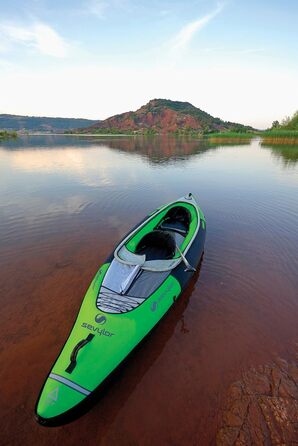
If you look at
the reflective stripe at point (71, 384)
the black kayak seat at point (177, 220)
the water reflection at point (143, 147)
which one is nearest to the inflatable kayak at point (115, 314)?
the reflective stripe at point (71, 384)

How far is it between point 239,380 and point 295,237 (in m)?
8.40

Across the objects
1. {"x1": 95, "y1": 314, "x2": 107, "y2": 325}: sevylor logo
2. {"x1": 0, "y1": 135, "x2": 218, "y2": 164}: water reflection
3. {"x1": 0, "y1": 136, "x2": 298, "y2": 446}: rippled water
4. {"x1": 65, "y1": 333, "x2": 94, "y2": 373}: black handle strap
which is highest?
{"x1": 0, "y1": 135, "x2": 218, "y2": 164}: water reflection

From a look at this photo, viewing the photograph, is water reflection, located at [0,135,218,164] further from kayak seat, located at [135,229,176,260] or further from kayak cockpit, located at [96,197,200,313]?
kayak seat, located at [135,229,176,260]

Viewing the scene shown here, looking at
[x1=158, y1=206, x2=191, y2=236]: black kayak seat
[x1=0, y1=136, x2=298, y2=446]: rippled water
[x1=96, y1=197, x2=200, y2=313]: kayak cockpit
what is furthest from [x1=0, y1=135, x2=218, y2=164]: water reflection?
[x1=96, y1=197, x2=200, y2=313]: kayak cockpit

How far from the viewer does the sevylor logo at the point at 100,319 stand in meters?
4.56

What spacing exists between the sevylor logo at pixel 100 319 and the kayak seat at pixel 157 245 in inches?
119

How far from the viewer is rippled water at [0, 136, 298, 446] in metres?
3.98

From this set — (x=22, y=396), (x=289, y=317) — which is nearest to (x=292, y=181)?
(x=289, y=317)

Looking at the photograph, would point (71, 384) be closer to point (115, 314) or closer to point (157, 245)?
point (115, 314)

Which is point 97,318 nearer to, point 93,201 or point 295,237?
point 295,237

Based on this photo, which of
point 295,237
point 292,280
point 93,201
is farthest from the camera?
point 93,201

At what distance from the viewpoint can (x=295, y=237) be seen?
1051cm

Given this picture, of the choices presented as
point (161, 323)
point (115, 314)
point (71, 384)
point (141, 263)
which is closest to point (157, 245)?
point (141, 263)

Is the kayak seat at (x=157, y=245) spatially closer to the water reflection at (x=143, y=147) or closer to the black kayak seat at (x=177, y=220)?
the black kayak seat at (x=177, y=220)
